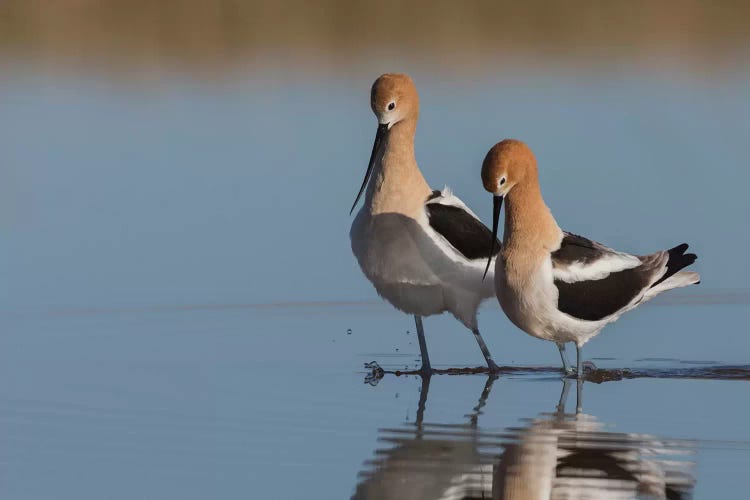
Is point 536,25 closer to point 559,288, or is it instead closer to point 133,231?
point 133,231

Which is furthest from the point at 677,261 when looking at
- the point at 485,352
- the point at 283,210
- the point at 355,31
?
the point at 355,31

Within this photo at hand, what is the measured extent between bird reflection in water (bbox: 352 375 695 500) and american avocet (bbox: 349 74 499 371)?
162cm

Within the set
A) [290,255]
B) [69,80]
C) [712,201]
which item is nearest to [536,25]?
[69,80]

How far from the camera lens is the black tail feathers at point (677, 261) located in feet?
29.8

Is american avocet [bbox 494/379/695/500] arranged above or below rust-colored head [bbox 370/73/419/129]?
below

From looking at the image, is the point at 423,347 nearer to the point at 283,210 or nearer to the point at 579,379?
the point at 579,379

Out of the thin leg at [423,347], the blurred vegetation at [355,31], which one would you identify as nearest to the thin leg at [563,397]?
the thin leg at [423,347]

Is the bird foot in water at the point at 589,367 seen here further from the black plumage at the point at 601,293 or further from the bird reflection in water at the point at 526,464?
the bird reflection in water at the point at 526,464

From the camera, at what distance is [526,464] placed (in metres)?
6.74

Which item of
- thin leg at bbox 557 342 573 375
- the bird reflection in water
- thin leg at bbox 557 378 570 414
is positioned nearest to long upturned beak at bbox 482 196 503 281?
thin leg at bbox 557 342 573 375

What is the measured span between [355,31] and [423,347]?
11013 millimetres

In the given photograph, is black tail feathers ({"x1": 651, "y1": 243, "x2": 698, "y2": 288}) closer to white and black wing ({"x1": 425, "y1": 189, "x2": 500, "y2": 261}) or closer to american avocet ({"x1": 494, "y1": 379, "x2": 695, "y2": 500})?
white and black wing ({"x1": 425, "y1": 189, "x2": 500, "y2": 261})

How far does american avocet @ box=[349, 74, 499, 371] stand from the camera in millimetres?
9102

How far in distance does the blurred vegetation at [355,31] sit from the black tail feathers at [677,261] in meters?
9.33
